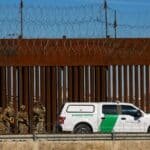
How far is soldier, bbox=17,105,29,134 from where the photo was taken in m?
28.2

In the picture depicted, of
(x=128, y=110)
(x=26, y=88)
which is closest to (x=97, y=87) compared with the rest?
A: (x=26, y=88)

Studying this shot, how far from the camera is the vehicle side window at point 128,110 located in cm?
2672

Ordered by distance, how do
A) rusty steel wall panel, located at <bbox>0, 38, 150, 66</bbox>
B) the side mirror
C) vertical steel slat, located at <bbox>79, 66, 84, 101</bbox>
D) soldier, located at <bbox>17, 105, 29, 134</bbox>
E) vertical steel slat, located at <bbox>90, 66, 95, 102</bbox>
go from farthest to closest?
vertical steel slat, located at <bbox>90, 66, 95, 102</bbox> → vertical steel slat, located at <bbox>79, 66, 84, 101</bbox> → rusty steel wall panel, located at <bbox>0, 38, 150, 66</bbox> → soldier, located at <bbox>17, 105, 29, 134</bbox> → the side mirror

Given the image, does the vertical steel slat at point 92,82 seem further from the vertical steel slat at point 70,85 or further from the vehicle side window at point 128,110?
the vehicle side window at point 128,110

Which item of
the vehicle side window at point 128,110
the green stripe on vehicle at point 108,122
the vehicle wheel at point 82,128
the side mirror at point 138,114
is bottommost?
the vehicle wheel at point 82,128

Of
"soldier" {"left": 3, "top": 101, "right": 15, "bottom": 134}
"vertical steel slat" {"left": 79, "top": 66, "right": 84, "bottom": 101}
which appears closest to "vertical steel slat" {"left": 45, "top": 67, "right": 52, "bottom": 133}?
"vertical steel slat" {"left": 79, "top": 66, "right": 84, "bottom": 101}

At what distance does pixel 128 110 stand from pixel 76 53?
15.7 ft

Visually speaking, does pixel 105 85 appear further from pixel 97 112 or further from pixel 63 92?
pixel 97 112

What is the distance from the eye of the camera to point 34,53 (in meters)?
30.4

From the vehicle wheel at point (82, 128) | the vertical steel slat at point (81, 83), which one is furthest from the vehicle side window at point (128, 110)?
the vertical steel slat at point (81, 83)

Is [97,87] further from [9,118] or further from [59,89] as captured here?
[9,118]

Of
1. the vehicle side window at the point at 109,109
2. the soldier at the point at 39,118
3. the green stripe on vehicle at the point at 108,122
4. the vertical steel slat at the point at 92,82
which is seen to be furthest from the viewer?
the vertical steel slat at the point at 92,82

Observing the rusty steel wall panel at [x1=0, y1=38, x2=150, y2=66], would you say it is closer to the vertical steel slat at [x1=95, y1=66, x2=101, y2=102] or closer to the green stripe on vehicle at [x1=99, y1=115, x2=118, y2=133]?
the vertical steel slat at [x1=95, y1=66, x2=101, y2=102]

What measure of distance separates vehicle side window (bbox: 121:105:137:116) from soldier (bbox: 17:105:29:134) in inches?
159
